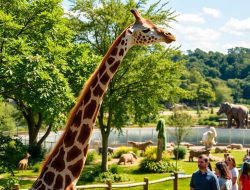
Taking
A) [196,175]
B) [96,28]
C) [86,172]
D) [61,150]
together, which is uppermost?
[96,28]

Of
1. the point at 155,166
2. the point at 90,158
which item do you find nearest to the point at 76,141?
the point at 155,166

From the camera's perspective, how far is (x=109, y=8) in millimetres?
20359

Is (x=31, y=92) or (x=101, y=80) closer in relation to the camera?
(x=101, y=80)

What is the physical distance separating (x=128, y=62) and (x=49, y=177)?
48.0 feet

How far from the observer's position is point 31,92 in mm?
10258

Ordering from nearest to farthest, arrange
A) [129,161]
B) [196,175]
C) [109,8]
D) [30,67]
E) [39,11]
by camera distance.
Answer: [196,175] < [30,67] < [39,11] < [109,8] < [129,161]

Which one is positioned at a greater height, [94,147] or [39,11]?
[39,11]

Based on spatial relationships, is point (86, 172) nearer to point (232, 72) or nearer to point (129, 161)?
point (129, 161)

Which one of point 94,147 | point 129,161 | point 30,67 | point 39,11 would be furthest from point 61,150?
point 94,147

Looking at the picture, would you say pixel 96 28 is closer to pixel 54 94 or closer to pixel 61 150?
pixel 54 94

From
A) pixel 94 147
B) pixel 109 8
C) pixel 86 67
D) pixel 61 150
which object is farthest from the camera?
pixel 94 147

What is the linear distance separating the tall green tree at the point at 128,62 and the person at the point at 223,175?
11932 millimetres

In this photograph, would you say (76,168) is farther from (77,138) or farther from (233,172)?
(233,172)

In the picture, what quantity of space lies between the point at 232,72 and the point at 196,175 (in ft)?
460
